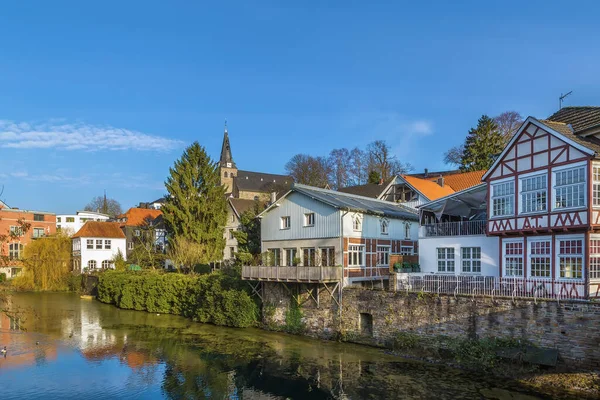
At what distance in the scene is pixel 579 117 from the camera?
21.3m

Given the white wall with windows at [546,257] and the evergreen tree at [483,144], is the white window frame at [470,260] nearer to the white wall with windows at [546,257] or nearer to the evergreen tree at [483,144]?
the white wall with windows at [546,257]

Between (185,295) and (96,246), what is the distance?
27.4m

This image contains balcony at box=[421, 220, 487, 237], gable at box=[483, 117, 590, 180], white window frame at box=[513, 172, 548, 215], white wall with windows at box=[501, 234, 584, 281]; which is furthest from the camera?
balcony at box=[421, 220, 487, 237]

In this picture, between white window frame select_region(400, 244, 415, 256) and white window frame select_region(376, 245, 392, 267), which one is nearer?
white window frame select_region(376, 245, 392, 267)

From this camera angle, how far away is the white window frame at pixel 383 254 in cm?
3003

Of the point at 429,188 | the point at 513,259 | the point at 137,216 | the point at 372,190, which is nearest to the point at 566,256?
the point at 513,259

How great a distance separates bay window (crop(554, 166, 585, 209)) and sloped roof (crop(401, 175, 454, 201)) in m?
18.2

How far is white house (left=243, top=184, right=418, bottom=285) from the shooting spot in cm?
2725

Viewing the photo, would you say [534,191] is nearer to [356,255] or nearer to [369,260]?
[356,255]

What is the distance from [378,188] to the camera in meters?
47.0

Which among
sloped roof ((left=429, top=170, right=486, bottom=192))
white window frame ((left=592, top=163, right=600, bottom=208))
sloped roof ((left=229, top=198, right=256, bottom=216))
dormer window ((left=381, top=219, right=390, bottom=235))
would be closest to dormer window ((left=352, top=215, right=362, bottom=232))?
dormer window ((left=381, top=219, right=390, bottom=235))

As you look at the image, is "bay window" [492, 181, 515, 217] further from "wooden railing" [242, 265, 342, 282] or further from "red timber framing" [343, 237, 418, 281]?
"red timber framing" [343, 237, 418, 281]

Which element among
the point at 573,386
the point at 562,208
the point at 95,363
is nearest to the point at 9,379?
the point at 95,363

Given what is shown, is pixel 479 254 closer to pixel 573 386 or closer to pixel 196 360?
pixel 573 386
